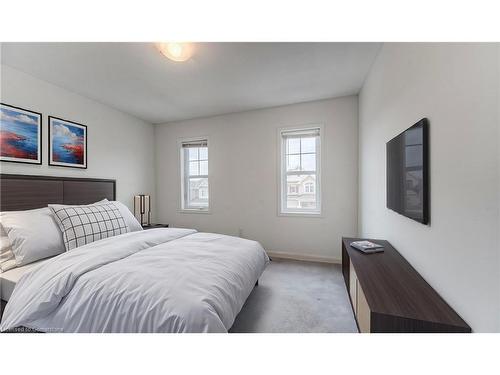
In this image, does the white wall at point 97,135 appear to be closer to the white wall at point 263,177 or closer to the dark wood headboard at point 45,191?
the dark wood headboard at point 45,191

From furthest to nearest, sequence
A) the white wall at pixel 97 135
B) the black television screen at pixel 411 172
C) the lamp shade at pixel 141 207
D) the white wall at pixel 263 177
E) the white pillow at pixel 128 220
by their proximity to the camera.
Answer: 1. the lamp shade at pixel 141 207
2. the white wall at pixel 263 177
3. the white pillow at pixel 128 220
4. the white wall at pixel 97 135
5. the black television screen at pixel 411 172

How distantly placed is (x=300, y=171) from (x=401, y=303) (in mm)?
2364

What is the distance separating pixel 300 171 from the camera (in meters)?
3.19

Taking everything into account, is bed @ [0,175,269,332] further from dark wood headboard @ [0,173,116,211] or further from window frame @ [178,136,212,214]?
window frame @ [178,136,212,214]

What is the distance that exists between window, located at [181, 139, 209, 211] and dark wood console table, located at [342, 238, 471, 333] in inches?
116

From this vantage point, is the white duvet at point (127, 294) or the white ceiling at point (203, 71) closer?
the white duvet at point (127, 294)

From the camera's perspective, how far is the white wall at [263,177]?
293 centimetres

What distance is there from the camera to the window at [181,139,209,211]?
12.3 feet

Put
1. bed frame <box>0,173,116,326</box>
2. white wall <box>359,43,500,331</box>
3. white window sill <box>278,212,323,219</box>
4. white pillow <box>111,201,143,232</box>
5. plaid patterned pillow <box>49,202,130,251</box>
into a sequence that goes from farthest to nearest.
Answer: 1. white window sill <box>278,212,323,219</box>
2. white pillow <box>111,201,143,232</box>
3. bed frame <box>0,173,116,326</box>
4. plaid patterned pillow <box>49,202,130,251</box>
5. white wall <box>359,43,500,331</box>

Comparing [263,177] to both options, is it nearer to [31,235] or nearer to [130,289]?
[130,289]

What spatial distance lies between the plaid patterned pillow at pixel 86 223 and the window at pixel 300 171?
2255 millimetres

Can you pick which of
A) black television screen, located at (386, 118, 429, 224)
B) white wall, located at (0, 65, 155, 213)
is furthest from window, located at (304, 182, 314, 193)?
white wall, located at (0, 65, 155, 213)

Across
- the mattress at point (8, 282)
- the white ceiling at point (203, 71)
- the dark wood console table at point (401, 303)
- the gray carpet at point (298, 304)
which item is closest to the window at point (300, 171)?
the white ceiling at point (203, 71)

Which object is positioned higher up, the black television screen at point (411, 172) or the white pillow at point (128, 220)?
the black television screen at point (411, 172)
